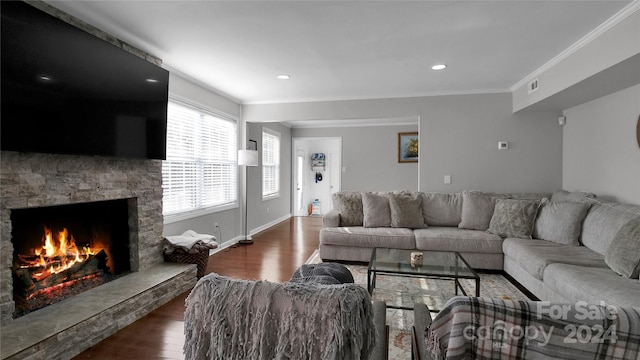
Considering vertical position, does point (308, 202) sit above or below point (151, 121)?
below

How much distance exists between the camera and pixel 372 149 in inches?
284

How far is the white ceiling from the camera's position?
86.4 inches

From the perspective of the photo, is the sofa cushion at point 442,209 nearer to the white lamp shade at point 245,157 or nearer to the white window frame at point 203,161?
the white lamp shade at point 245,157

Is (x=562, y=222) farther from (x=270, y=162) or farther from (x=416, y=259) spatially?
(x=270, y=162)

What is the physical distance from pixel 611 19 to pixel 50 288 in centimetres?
478

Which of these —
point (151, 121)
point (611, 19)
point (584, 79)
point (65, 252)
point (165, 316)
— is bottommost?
point (165, 316)

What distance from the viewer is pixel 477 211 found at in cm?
396

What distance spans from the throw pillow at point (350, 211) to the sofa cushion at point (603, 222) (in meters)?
2.40

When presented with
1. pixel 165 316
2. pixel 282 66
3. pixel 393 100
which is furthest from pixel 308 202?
pixel 165 316

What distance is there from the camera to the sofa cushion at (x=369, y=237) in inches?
146

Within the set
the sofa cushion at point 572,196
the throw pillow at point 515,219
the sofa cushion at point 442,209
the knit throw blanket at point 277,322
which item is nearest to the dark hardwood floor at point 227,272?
the knit throw blanket at point 277,322

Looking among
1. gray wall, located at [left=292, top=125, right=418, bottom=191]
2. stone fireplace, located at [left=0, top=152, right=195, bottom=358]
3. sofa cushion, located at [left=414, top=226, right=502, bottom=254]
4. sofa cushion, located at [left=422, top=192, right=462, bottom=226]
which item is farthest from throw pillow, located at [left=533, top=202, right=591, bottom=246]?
stone fireplace, located at [left=0, top=152, right=195, bottom=358]

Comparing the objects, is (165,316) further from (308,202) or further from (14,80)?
(308,202)

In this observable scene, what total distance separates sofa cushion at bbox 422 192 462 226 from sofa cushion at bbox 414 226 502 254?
1.49ft
